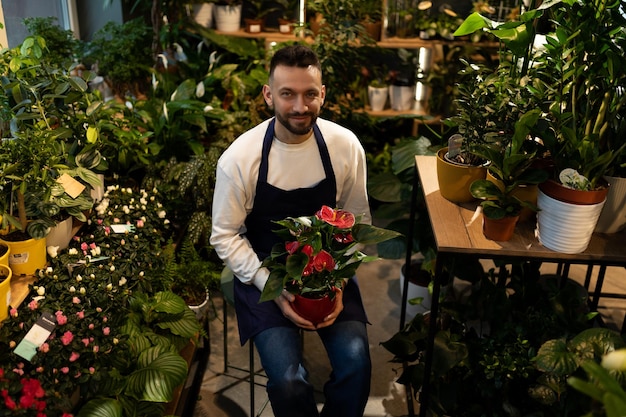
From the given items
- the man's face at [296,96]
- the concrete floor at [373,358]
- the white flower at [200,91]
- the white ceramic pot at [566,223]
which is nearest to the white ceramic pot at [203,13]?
the white flower at [200,91]

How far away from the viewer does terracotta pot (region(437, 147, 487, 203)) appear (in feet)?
7.38

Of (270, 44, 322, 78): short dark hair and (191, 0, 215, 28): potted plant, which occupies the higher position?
(270, 44, 322, 78): short dark hair

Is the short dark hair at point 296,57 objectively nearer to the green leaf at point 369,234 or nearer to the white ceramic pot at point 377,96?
the green leaf at point 369,234

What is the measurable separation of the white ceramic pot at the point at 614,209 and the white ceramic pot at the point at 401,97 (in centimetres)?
253

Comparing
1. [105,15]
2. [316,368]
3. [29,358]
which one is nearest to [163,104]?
[105,15]

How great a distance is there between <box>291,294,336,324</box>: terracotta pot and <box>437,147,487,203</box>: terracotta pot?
545 millimetres

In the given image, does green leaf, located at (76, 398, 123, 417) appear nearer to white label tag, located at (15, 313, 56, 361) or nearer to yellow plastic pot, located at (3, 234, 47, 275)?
white label tag, located at (15, 313, 56, 361)

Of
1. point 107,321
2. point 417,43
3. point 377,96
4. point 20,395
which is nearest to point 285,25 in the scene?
point 377,96

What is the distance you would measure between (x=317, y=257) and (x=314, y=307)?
0.21 m

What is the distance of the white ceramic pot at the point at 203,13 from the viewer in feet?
14.3

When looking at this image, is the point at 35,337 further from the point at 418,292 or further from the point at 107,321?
the point at 418,292

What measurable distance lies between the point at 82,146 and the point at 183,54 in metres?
1.49

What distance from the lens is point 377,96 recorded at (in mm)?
4500

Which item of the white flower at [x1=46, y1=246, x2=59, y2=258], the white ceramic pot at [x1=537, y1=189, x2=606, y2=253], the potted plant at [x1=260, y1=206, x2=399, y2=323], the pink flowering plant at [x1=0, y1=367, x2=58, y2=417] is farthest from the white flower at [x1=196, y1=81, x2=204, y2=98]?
the white ceramic pot at [x1=537, y1=189, x2=606, y2=253]
